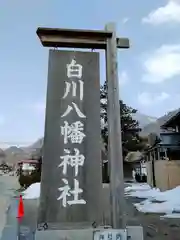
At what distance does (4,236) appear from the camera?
304 inches

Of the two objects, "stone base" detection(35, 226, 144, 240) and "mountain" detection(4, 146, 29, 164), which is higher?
"mountain" detection(4, 146, 29, 164)

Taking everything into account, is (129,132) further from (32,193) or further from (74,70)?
(74,70)

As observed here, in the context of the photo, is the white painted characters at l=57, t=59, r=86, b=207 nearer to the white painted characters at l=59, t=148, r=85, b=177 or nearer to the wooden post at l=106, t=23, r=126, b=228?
the white painted characters at l=59, t=148, r=85, b=177

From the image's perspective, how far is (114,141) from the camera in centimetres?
406

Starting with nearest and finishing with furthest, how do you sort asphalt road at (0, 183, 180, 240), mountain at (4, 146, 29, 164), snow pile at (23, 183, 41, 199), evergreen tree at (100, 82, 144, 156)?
asphalt road at (0, 183, 180, 240) < snow pile at (23, 183, 41, 199) < evergreen tree at (100, 82, 144, 156) < mountain at (4, 146, 29, 164)

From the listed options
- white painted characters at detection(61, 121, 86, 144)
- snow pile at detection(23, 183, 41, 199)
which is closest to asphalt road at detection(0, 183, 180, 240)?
white painted characters at detection(61, 121, 86, 144)

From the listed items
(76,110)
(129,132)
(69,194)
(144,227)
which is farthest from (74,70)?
(129,132)

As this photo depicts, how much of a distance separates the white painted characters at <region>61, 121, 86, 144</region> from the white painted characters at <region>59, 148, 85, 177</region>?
0.13 meters

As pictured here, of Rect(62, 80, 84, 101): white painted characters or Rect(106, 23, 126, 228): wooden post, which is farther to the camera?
Rect(62, 80, 84, 101): white painted characters

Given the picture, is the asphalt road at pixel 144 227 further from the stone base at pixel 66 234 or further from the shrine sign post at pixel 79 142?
the stone base at pixel 66 234

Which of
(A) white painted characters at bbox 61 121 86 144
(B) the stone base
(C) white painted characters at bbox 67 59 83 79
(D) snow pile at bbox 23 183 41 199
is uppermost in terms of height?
(C) white painted characters at bbox 67 59 83 79

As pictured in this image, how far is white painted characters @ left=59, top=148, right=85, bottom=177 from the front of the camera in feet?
12.8

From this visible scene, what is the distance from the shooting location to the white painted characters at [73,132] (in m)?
4.01

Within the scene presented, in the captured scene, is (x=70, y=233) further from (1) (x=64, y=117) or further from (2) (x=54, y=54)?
(2) (x=54, y=54)
